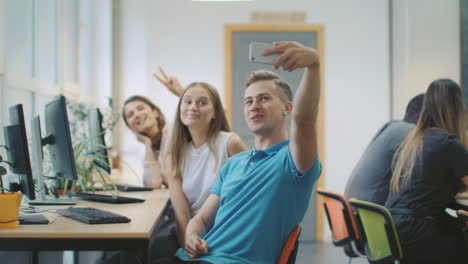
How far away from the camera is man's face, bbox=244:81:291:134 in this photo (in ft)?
4.12

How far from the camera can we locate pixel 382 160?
2400 millimetres

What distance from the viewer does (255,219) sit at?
1250 millimetres

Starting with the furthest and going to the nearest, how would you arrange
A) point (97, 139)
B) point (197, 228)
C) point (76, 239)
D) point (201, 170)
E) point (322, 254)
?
point (322, 254)
point (97, 139)
point (201, 170)
point (197, 228)
point (76, 239)

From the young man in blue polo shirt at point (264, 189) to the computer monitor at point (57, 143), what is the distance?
2.46 feet

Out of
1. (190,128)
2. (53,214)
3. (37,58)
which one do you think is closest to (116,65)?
(37,58)

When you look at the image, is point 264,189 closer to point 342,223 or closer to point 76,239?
point 76,239

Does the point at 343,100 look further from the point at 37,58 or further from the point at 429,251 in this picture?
the point at 37,58

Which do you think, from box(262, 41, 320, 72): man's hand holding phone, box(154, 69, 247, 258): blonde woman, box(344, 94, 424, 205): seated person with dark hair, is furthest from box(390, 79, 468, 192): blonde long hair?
box(262, 41, 320, 72): man's hand holding phone

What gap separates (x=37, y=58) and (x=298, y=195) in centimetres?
226

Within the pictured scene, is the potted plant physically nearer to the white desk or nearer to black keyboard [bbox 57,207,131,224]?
the white desk

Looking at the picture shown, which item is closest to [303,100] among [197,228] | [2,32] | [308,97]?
[308,97]

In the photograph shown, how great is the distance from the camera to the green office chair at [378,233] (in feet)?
6.47

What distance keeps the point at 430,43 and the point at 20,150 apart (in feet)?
10.8

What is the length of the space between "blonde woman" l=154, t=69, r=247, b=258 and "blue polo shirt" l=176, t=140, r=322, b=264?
639 mm
